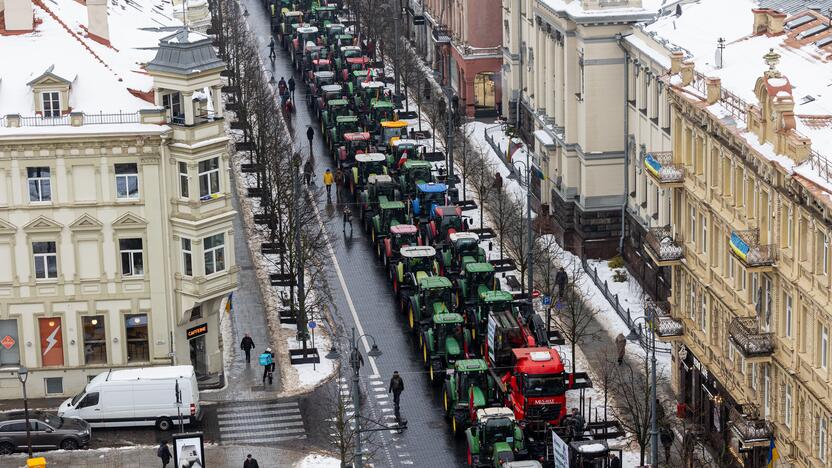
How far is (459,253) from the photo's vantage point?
99062 millimetres

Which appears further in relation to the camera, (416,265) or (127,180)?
(416,265)

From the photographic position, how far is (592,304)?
98.0 m

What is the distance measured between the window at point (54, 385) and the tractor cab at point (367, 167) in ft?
113

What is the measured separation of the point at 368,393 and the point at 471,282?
9027 millimetres

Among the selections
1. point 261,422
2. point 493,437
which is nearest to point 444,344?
point 261,422

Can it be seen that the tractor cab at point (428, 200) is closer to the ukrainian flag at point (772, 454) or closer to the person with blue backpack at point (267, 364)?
the person with blue backpack at point (267, 364)

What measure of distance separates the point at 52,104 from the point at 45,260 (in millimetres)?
7059

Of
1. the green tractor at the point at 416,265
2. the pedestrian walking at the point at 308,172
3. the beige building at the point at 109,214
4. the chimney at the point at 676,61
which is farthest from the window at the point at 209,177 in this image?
the pedestrian walking at the point at 308,172

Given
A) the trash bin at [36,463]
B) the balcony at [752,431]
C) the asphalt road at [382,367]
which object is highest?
the balcony at [752,431]

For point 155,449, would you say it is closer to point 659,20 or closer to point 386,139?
point 659,20

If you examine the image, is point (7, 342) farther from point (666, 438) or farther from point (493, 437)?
point (666, 438)

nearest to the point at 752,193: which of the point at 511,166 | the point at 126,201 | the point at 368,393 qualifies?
the point at 368,393

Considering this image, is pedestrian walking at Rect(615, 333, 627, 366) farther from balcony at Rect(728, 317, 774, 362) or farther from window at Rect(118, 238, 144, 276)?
window at Rect(118, 238, 144, 276)

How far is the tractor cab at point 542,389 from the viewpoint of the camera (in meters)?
79.4
